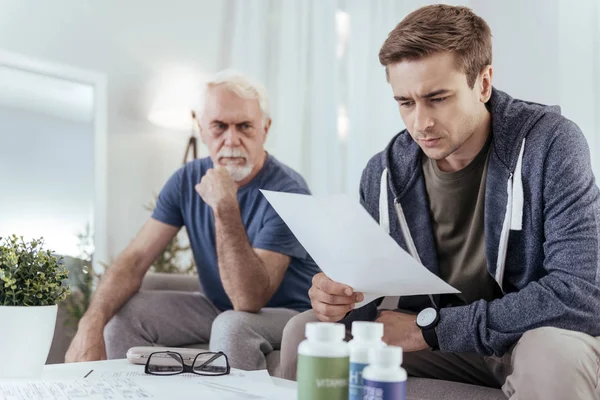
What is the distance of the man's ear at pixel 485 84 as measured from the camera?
4.77ft

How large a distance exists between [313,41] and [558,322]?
2.08m

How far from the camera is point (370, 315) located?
141 centimetres

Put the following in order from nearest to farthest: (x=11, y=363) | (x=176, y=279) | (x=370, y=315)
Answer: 1. (x=11, y=363)
2. (x=370, y=315)
3. (x=176, y=279)

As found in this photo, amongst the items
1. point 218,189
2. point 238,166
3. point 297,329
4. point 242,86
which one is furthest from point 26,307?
point 242,86

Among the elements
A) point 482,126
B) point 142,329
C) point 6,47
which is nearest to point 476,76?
point 482,126

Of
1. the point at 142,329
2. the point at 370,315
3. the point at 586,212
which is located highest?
the point at 586,212

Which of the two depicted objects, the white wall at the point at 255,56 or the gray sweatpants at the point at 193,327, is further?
the white wall at the point at 255,56

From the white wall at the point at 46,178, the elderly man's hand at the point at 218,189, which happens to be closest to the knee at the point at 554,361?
the elderly man's hand at the point at 218,189

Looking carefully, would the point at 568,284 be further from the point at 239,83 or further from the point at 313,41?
the point at 313,41

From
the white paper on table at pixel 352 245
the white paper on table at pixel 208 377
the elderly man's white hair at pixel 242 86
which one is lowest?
the white paper on table at pixel 208 377

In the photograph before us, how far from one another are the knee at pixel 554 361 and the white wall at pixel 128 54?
2.65 metres

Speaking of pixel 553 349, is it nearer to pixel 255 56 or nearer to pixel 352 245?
pixel 352 245

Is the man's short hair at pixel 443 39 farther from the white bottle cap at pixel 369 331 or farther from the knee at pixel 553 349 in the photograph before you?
the white bottle cap at pixel 369 331

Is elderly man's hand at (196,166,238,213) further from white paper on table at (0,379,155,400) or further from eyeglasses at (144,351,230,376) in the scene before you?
white paper on table at (0,379,155,400)
